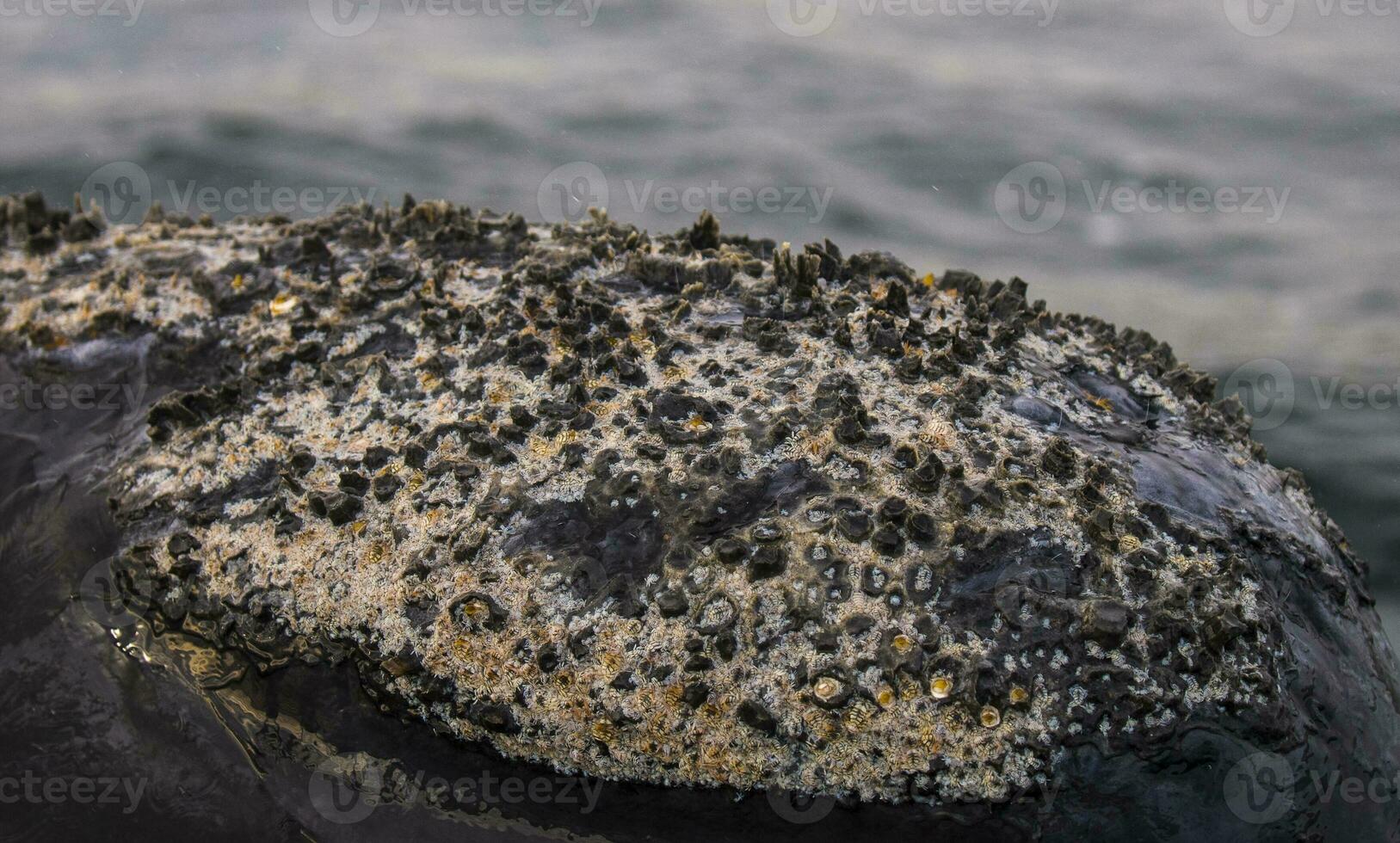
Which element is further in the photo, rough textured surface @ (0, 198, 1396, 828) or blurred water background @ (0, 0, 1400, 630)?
blurred water background @ (0, 0, 1400, 630)

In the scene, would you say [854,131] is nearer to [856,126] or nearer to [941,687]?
[856,126]

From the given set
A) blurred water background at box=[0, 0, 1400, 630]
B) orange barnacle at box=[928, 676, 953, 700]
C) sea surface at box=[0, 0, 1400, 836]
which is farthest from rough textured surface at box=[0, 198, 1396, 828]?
blurred water background at box=[0, 0, 1400, 630]

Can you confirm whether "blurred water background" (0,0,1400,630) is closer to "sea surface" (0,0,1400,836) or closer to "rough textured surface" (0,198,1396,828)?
"sea surface" (0,0,1400,836)

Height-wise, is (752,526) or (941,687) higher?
(752,526)

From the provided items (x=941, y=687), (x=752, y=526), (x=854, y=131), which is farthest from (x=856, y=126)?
(x=941, y=687)

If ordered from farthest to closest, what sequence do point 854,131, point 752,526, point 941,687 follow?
point 854,131 → point 752,526 → point 941,687

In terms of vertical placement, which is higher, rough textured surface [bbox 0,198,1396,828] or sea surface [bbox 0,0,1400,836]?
sea surface [bbox 0,0,1400,836]

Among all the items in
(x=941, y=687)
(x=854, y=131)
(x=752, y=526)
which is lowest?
(x=941, y=687)
